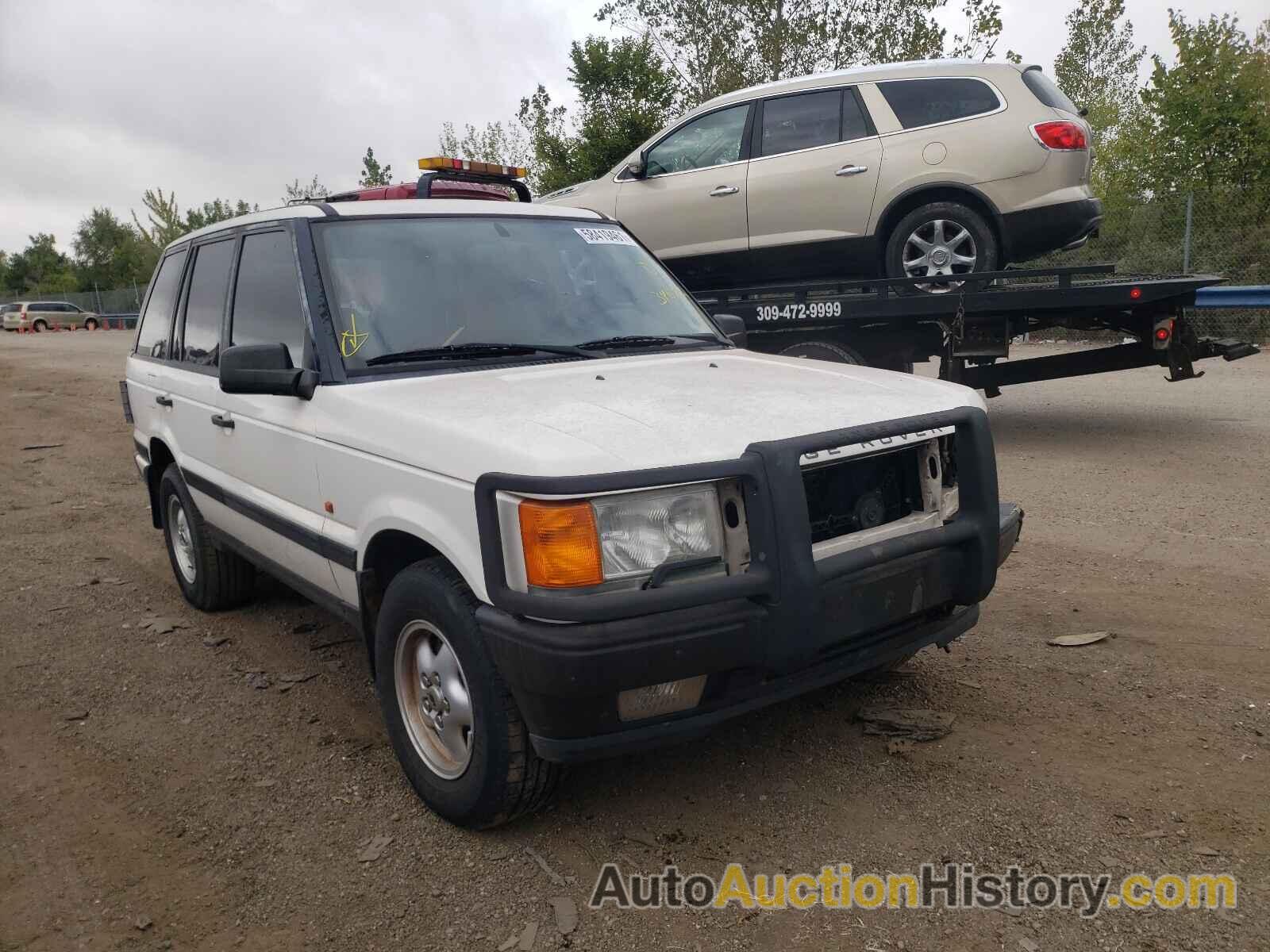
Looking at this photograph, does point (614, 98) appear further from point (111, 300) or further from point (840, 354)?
point (111, 300)

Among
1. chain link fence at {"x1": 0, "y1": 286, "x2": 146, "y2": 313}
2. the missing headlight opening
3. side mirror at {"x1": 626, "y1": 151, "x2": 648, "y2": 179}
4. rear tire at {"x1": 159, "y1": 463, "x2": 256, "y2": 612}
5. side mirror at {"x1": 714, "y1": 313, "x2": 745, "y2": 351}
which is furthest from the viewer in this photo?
chain link fence at {"x1": 0, "y1": 286, "x2": 146, "y2": 313}

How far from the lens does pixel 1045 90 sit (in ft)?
23.9

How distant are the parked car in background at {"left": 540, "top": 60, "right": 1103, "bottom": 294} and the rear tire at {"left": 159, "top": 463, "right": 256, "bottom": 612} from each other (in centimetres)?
380

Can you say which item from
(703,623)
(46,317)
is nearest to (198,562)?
A: (703,623)

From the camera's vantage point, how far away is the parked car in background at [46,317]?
41.8m

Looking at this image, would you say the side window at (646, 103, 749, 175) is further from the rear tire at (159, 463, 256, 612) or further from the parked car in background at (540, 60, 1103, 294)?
the rear tire at (159, 463, 256, 612)

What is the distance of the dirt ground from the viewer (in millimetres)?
2473

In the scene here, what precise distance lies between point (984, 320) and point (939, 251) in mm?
650

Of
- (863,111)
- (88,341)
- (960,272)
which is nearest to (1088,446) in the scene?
(960,272)

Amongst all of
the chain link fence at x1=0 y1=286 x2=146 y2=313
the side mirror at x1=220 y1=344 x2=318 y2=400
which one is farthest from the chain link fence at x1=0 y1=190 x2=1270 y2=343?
the chain link fence at x1=0 y1=286 x2=146 y2=313

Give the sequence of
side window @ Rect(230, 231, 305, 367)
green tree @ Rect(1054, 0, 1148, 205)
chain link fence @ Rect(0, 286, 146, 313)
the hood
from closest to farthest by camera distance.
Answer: the hood → side window @ Rect(230, 231, 305, 367) → green tree @ Rect(1054, 0, 1148, 205) → chain link fence @ Rect(0, 286, 146, 313)

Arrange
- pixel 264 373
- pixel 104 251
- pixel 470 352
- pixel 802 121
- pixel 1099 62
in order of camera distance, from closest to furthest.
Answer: pixel 264 373
pixel 470 352
pixel 802 121
pixel 1099 62
pixel 104 251

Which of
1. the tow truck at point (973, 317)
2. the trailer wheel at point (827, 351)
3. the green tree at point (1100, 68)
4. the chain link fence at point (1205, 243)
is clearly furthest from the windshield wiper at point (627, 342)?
the green tree at point (1100, 68)

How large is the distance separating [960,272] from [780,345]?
1.64 metres
